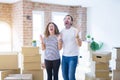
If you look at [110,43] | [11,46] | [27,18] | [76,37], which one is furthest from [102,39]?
[76,37]

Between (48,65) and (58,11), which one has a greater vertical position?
(58,11)

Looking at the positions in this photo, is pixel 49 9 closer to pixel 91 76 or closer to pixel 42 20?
pixel 42 20

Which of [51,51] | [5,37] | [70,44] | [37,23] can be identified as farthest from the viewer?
[37,23]

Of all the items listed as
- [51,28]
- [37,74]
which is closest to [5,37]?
[37,74]

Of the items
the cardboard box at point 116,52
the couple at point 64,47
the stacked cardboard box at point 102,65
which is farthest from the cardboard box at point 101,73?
the couple at point 64,47

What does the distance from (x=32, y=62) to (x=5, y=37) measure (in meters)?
2.93

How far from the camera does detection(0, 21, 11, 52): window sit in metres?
6.58

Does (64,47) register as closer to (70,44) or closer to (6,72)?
(70,44)

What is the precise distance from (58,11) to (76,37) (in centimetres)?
422

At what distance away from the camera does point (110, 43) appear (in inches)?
256

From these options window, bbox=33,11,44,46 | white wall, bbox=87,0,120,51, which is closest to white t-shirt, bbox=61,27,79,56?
white wall, bbox=87,0,120,51

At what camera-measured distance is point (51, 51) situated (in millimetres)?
3311

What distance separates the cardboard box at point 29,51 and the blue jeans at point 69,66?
0.94 meters

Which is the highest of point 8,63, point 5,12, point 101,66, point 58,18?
point 5,12
